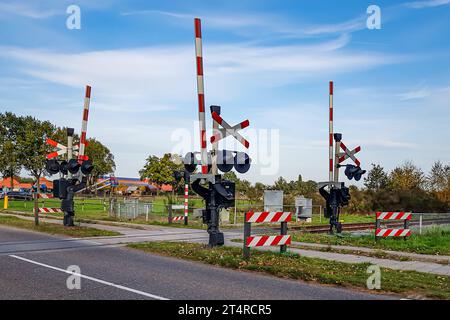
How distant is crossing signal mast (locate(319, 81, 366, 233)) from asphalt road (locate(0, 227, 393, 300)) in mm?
9356

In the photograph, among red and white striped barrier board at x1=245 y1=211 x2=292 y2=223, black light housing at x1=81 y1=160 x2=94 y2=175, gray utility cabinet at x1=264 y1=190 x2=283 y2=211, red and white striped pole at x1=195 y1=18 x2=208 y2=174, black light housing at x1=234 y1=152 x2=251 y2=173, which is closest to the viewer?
red and white striped barrier board at x1=245 y1=211 x2=292 y2=223

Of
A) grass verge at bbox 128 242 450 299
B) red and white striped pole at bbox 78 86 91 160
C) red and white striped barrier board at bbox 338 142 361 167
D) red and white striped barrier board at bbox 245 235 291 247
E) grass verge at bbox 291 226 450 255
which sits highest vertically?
red and white striped pole at bbox 78 86 91 160

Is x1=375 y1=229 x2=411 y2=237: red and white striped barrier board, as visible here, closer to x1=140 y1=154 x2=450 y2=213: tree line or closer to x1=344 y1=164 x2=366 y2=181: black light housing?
x1=344 y1=164 x2=366 y2=181: black light housing

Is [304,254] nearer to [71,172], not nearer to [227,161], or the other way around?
[227,161]

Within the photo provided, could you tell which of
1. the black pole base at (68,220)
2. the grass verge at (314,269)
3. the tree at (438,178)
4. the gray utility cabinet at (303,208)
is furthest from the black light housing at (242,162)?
the tree at (438,178)

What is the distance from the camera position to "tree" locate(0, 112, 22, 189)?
189 ft

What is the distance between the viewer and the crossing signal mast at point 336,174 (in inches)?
759

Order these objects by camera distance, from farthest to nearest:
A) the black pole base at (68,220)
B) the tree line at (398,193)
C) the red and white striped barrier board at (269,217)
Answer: the tree line at (398,193)
the black pole base at (68,220)
the red and white striped barrier board at (269,217)

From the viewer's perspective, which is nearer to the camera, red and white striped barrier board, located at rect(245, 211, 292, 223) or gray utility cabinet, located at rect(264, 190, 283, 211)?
red and white striped barrier board, located at rect(245, 211, 292, 223)

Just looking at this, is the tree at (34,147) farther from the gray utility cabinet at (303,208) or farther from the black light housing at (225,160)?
the black light housing at (225,160)

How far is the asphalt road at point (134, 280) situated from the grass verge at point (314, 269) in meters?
0.40

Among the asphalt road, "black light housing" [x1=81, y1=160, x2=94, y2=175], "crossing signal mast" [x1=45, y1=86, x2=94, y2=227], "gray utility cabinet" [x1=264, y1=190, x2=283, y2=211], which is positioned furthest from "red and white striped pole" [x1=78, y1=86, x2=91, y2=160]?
"gray utility cabinet" [x1=264, y1=190, x2=283, y2=211]

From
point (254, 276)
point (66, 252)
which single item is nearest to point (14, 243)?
point (66, 252)

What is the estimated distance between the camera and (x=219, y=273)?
9938 mm
